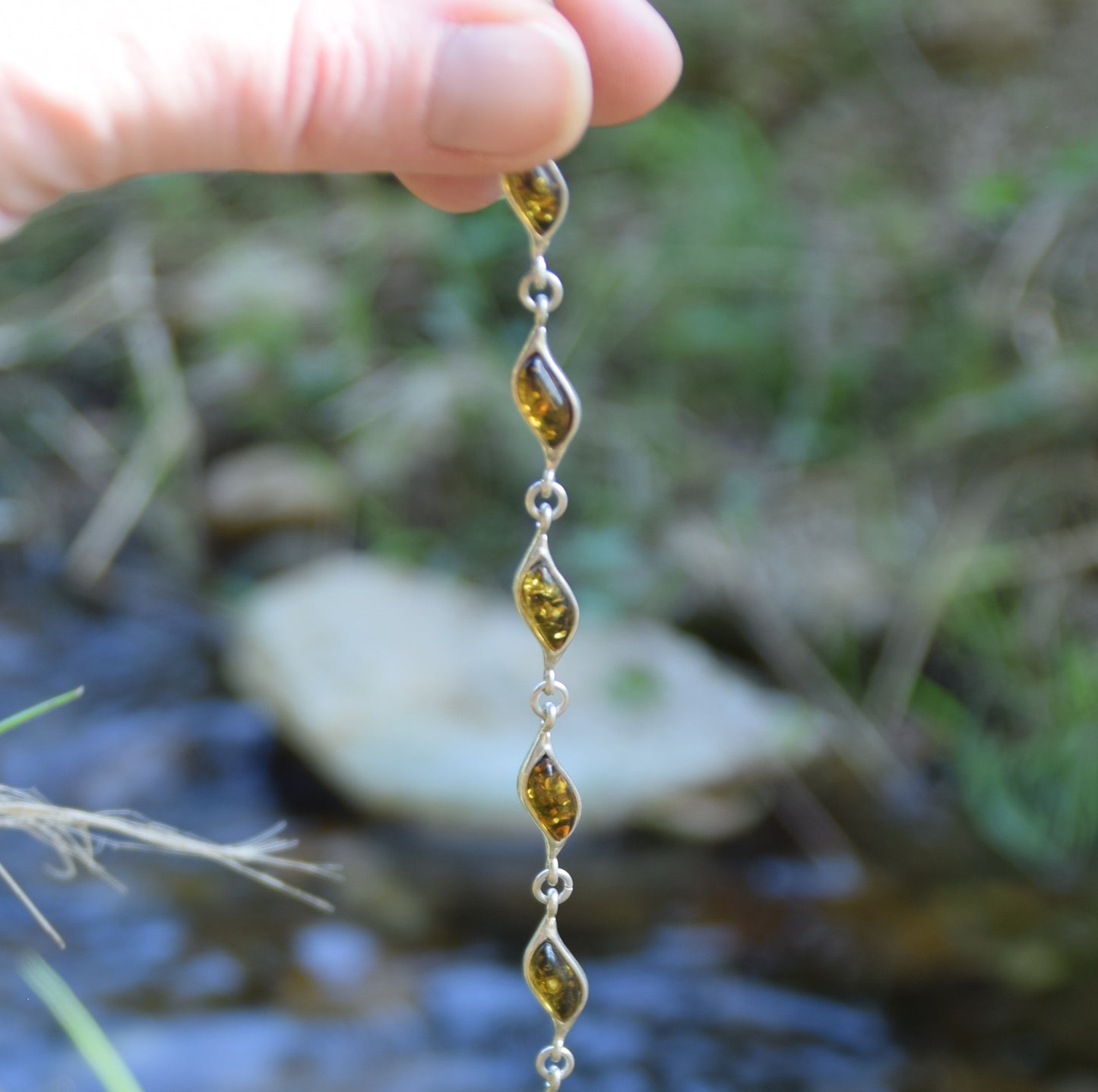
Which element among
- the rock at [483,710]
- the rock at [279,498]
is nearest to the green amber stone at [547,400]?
the rock at [483,710]

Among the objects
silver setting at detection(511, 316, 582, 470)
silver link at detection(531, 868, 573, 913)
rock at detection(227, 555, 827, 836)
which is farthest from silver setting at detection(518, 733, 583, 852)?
rock at detection(227, 555, 827, 836)

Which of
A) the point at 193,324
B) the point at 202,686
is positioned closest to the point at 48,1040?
the point at 202,686

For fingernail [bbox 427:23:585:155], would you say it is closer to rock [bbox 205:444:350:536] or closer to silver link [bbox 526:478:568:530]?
silver link [bbox 526:478:568:530]

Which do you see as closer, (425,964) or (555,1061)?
(555,1061)

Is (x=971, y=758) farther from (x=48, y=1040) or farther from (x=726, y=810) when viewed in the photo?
(x=48, y=1040)

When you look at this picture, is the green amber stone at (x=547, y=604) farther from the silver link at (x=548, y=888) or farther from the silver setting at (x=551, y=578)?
the silver link at (x=548, y=888)

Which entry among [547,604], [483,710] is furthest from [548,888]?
[483,710]

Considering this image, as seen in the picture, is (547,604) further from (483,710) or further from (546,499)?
(483,710)
